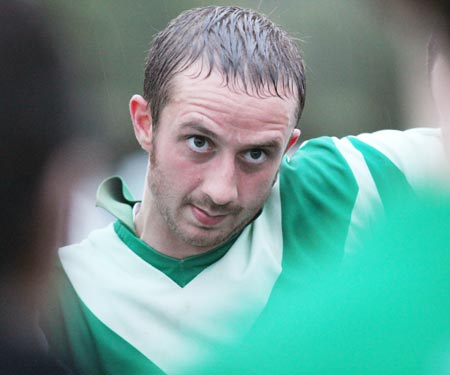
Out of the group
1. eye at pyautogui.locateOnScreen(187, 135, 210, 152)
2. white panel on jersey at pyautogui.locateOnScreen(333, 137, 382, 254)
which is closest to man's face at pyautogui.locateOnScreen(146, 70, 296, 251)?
eye at pyautogui.locateOnScreen(187, 135, 210, 152)

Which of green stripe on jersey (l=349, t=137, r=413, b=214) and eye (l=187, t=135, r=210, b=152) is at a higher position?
eye (l=187, t=135, r=210, b=152)

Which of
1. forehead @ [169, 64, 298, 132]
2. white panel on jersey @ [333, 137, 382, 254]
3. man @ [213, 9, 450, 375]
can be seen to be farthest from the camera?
white panel on jersey @ [333, 137, 382, 254]

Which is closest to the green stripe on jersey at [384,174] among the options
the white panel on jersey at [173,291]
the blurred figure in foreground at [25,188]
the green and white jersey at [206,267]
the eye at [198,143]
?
the green and white jersey at [206,267]

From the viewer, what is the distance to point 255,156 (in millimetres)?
694

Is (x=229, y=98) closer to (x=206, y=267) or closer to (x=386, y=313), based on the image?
(x=206, y=267)

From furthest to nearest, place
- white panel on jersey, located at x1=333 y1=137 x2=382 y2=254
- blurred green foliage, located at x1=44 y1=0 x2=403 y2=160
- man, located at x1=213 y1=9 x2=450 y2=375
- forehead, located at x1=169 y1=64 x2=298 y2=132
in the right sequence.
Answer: blurred green foliage, located at x1=44 y1=0 x2=403 y2=160 → white panel on jersey, located at x1=333 y1=137 x2=382 y2=254 → forehead, located at x1=169 y1=64 x2=298 y2=132 → man, located at x1=213 y1=9 x2=450 y2=375

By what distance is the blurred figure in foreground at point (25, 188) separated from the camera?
827 millimetres

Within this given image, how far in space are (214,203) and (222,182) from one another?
27mm

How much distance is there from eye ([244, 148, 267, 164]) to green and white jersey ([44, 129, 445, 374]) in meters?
0.11

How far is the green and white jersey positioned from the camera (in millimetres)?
761

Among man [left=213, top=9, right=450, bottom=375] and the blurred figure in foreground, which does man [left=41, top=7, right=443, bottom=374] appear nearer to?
the blurred figure in foreground

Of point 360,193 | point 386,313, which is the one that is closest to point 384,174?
point 360,193

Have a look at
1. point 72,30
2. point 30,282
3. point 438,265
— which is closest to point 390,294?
point 438,265

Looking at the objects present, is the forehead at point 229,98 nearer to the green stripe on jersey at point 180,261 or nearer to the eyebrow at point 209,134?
the eyebrow at point 209,134
